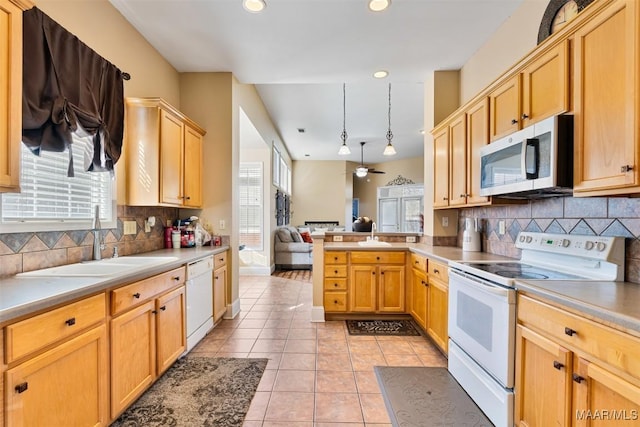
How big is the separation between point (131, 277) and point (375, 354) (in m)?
2.05

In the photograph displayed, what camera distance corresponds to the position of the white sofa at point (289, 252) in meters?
6.85

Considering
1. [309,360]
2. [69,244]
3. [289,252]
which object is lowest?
[309,360]

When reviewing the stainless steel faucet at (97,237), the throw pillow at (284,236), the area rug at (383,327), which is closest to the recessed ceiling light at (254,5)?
the stainless steel faucet at (97,237)

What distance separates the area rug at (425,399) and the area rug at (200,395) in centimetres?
96

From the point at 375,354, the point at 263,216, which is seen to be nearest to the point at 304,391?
the point at 375,354

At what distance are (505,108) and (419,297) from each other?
1.91 m

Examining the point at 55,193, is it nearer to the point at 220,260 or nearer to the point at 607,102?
the point at 220,260

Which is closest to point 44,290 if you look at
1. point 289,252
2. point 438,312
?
point 438,312

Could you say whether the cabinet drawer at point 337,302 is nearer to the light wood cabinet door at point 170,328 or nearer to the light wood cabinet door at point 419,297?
the light wood cabinet door at point 419,297

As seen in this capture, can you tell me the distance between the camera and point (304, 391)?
6.98ft

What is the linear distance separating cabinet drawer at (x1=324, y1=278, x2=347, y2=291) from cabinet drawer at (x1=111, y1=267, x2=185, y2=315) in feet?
5.39

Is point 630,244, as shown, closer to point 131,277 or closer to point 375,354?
point 375,354

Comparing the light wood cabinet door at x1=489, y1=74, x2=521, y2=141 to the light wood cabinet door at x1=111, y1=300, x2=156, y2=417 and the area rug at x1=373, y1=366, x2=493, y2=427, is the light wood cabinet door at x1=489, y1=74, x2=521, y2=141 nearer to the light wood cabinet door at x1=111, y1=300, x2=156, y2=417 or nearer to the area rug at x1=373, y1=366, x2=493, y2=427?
the area rug at x1=373, y1=366, x2=493, y2=427

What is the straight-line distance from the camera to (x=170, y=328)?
2283mm
